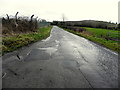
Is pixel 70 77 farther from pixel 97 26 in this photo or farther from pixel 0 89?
pixel 97 26

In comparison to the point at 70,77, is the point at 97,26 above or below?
above

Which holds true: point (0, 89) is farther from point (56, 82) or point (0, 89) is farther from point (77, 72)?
point (77, 72)

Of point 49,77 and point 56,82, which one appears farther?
point 49,77

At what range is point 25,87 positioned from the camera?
4.03m

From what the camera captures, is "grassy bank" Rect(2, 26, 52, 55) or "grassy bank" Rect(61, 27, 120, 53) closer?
"grassy bank" Rect(2, 26, 52, 55)

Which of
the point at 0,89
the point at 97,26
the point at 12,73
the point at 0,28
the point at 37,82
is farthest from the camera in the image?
the point at 97,26

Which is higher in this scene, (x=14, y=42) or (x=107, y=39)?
(x=14, y=42)

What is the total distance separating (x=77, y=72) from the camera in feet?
18.0

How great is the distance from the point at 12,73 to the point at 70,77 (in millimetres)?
2893

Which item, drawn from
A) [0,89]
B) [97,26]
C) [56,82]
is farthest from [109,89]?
[97,26]

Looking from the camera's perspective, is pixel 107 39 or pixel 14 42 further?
pixel 107 39

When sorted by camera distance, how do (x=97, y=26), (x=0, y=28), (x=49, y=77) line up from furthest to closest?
(x=97, y=26)
(x=0, y=28)
(x=49, y=77)

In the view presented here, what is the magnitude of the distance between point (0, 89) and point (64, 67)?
131 inches

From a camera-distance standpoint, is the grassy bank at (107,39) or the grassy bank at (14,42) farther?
the grassy bank at (107,39)
